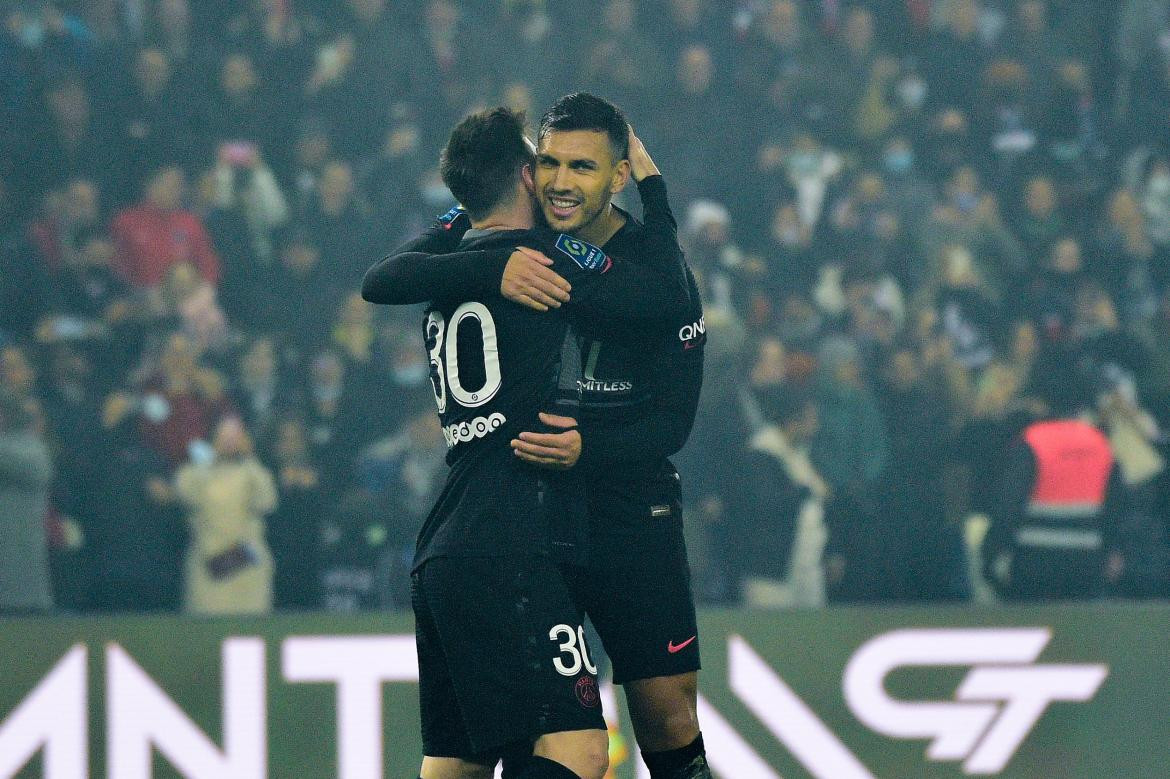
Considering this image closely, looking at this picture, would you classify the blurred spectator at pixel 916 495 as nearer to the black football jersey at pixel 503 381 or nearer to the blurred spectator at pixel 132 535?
the blurred spectator at pixel 132 535

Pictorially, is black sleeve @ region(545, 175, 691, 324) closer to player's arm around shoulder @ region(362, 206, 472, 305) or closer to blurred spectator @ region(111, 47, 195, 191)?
player's arm around shoulder @ region(362, 206, 472, 305)

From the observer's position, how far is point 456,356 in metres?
3.47

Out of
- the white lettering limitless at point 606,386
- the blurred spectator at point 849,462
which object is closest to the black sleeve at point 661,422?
the white lettering limitless at point 606,386

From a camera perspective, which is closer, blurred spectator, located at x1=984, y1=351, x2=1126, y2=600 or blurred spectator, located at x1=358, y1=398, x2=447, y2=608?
blurred spectator, located at x1=984, y1=351, x2=1126, y2=600

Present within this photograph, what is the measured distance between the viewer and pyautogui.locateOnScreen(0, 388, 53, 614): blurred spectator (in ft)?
24.9

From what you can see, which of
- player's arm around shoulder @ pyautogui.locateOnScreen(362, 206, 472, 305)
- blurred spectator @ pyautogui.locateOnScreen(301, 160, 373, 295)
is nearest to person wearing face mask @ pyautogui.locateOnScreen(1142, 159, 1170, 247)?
blurred spectator @ pyautogui.locateOnScreen(301, 160, 373, 295)

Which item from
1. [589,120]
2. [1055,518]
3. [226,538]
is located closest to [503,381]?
[589,120]

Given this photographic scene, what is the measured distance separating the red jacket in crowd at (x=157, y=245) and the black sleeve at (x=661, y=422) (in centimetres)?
561

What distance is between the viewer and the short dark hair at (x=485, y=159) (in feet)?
11.5

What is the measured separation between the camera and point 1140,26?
10.7 metres

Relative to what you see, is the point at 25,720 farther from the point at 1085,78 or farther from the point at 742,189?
the point at 1085,78

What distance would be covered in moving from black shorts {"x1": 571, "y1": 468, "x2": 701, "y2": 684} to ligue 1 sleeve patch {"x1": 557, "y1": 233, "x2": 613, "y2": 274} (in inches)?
23.5

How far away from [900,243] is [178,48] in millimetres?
4324

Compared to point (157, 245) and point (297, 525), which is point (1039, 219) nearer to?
point (297, 525)
